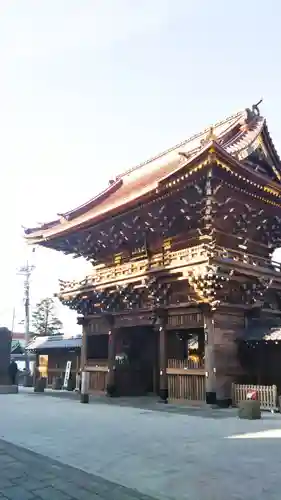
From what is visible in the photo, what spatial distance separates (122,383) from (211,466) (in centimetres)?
1579

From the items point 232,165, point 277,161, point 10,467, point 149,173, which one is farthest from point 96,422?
point 149,173

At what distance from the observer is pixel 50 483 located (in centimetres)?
593

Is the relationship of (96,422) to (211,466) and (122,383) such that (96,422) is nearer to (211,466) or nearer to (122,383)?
(211,466)

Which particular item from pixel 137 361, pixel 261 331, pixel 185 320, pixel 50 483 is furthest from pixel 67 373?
pixel 50 483

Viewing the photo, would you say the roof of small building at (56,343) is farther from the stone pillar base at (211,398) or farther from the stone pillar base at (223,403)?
the stone pillar base at (223,403)

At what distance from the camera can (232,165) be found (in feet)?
55.1

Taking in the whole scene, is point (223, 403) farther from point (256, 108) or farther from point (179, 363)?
point (256, 108)

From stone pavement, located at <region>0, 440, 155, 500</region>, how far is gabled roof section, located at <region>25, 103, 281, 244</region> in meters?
12.3

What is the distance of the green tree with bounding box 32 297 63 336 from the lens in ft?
192

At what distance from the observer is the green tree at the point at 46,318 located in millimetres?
58562

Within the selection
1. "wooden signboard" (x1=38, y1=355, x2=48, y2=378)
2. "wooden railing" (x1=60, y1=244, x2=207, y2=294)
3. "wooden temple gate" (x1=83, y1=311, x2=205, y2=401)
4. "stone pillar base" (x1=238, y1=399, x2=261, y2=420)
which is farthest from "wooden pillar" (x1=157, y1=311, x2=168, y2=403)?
"wooden signboard" (x1=38, y1=355, x2=48, y2=378)

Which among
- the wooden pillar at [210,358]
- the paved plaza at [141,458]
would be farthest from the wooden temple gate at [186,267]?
the paved plaza at [141,458]

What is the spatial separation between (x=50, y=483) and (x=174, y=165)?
20.2 meters

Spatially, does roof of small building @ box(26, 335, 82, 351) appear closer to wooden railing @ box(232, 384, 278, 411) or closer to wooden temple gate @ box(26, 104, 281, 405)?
wooden temple gate @ box(26, 104, 281, 405)
